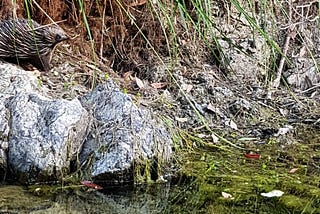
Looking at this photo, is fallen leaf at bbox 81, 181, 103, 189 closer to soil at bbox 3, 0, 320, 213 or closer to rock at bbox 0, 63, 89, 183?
rock at bbox 0, 63, 89, 183

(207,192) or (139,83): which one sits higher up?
(139,83)

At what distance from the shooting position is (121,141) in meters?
1.86

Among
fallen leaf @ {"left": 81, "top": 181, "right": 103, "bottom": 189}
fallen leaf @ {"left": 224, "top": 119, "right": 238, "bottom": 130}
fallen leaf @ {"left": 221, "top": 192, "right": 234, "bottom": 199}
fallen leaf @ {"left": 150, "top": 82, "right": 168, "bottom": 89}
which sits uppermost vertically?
fallen leaf @ {"left": 150, "top": 82, "right": 168, "bottom": 89}

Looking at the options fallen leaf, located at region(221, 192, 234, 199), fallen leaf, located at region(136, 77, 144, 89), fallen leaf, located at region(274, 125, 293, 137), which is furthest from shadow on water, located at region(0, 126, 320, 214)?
fallen leaf, located at region(136, 77, 144, 89)

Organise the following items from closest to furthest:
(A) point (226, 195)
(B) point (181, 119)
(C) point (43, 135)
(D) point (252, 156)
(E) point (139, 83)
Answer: (A) point (226, 195) → (C) point (43, 135) → (D) point (252, 156) → (B) point (181, 119) → (E) point (139, 83)

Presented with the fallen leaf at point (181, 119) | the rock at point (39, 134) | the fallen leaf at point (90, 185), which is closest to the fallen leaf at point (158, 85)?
the fallen leaf at point (181, 119)

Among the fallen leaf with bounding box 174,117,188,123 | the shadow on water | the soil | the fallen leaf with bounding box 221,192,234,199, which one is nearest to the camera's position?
the shadow on water

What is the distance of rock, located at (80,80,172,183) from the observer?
1787mm

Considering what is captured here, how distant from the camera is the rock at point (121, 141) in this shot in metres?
1.79

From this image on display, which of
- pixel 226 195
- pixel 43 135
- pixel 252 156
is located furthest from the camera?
pixel 252 156

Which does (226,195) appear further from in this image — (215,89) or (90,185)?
(215,89)

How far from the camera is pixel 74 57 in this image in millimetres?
2785

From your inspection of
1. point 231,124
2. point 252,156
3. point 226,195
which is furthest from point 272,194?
point 231,124

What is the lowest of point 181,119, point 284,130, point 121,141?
point 284,130
